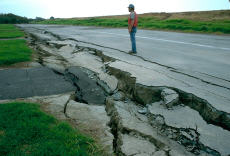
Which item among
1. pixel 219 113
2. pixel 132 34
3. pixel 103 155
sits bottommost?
pixel 103 155

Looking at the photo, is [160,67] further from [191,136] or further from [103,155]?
[103,155]

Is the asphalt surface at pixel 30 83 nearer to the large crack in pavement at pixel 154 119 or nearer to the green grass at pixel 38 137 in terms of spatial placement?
the large crack in pavement at pixel 154 119

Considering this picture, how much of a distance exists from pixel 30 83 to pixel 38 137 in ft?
8.23

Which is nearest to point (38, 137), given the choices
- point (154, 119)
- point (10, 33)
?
point (154, 119)

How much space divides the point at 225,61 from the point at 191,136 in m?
4.28

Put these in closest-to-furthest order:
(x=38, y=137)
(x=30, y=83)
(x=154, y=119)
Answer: (x=38, y=137) < (x=154, y=119) < (x=30, y=83)

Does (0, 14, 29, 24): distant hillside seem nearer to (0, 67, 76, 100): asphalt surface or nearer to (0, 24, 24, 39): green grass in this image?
(0, 24, 24, 39): green grass

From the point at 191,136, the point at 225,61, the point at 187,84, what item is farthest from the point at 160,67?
the point at 191,136

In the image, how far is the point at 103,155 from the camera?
2.55 metres

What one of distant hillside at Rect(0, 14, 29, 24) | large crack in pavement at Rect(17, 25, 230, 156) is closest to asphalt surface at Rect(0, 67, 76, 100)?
large crack in pavement at Rect(17, 25, 230, 156)

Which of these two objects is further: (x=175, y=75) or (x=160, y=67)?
(x=160, y=67)

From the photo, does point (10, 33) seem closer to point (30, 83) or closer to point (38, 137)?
point (30, 83)

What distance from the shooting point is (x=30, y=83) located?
5004 millimetres

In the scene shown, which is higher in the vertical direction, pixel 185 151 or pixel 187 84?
pixel 187 84
